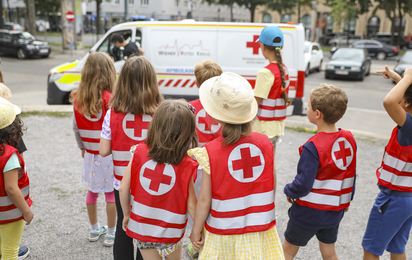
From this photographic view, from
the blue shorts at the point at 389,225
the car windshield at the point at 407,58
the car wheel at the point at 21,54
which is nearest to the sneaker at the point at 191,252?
the blue shorts at the point at 389,225

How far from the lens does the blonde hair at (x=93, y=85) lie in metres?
3.00

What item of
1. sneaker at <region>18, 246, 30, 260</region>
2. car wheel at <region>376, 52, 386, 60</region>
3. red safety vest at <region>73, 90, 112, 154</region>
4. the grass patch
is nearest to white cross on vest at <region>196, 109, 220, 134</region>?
red safety vest at <region>73, 90, 112, 154</region>

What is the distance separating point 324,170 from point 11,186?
201 cm

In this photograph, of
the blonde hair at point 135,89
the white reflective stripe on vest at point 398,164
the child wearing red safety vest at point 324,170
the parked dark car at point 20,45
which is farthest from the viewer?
the parked dark car at point 20,45

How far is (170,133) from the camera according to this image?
6.49 ft

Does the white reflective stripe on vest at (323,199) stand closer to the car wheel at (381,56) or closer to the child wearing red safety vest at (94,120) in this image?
the child wearing red safety vest at (94,120)

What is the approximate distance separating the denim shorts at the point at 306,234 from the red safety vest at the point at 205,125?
3.14 feet

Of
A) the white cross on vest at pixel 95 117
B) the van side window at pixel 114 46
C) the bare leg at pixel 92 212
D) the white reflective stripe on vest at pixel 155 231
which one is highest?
the van side window at pixel 114 46

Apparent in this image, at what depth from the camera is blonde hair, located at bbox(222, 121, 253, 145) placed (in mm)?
1930

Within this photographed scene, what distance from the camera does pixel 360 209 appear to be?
4105 mm

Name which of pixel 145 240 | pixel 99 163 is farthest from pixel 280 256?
pixel 99 163

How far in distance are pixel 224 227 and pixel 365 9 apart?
42350mm

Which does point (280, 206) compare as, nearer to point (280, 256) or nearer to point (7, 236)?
point (280, 256)

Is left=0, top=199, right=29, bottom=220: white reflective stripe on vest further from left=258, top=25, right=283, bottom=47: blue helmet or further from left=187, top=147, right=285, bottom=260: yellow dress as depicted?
left=258, top=25, right=283, bottom=47: blue helmet
